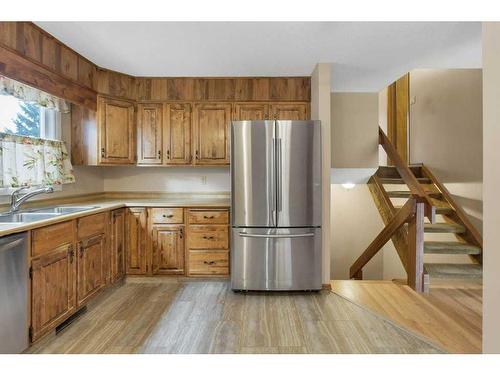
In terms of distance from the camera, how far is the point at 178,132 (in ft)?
12.4

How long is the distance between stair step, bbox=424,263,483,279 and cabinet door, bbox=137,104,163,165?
3.25 metres

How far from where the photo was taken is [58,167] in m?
3.21

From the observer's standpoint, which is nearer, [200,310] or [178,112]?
[200,310]

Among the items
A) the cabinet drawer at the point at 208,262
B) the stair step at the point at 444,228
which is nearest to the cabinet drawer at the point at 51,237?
the cabinet drawer at the point at 208,262

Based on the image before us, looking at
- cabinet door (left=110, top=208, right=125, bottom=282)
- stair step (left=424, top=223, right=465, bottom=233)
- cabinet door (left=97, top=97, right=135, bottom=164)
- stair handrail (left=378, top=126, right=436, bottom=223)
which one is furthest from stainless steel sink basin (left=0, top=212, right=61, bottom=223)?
stair step (left=424, top=223, right=465, bottom=233)

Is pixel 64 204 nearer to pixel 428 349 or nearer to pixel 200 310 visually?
pixel 200 310

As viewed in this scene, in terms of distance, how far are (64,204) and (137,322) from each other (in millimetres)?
1576

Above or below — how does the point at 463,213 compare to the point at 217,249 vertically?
above

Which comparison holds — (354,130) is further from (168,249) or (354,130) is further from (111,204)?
(111,204)

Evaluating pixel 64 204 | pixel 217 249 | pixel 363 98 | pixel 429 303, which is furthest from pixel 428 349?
pixel 64 204

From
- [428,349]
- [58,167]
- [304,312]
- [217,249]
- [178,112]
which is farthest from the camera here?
[178,112]

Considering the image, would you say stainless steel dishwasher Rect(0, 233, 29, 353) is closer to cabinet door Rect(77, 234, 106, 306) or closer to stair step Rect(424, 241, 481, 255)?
cabinet door Rect(77, 234, 106, 306)

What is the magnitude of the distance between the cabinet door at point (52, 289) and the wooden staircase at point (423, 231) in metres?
3.08

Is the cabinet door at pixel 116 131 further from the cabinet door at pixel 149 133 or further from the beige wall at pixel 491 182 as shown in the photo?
the beige wall at pixel 491 182
